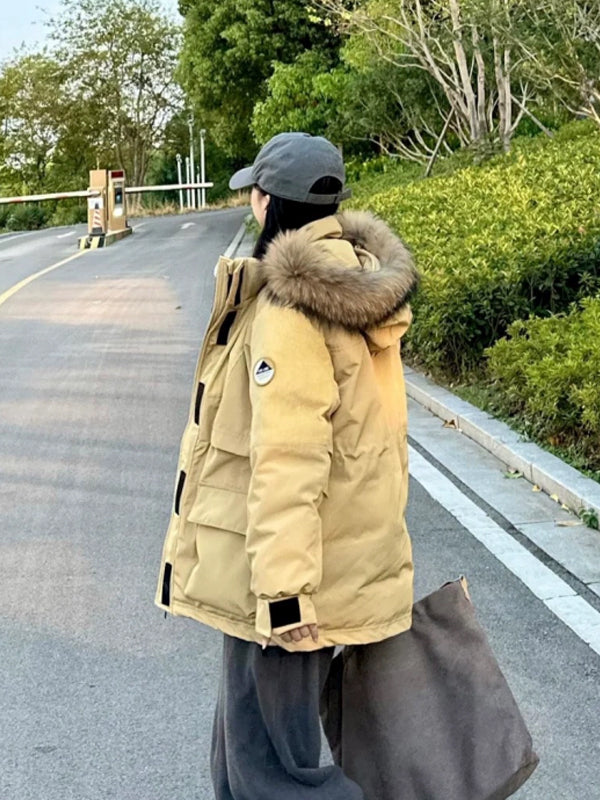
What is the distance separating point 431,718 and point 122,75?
61910mm

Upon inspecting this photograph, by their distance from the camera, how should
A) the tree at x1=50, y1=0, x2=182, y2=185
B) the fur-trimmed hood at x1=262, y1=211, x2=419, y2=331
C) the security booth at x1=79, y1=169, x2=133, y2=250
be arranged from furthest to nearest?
the tree at x1=50, y1=0, x2=182, y2=185 → the security booth at x1=79, y1=169, x2=133, y2=250 → the fur-trimmed hood at x1=262, y1=211, x2=419, y2=331

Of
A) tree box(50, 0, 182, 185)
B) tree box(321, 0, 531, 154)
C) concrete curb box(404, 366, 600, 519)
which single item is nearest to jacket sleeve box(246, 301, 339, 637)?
concrete curb box(404, 366, 600, 519)

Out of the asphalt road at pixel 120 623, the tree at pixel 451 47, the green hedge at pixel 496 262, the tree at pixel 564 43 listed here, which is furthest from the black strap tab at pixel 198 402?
the tree at pixel 451 47

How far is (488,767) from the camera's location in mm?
2732

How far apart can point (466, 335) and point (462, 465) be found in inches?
91.0

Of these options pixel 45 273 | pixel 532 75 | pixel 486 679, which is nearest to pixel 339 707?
pixel 486 679

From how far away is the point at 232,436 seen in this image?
8.34ft

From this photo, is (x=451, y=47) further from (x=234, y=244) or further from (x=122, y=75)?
(x=122, y=75)

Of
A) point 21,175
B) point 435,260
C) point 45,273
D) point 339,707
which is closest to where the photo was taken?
point 339,707

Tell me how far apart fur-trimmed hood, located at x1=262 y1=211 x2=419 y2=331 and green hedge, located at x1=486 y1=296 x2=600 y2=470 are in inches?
149

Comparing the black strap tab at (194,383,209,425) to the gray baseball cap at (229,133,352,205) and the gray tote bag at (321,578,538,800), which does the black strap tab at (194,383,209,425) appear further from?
the gray tote bag at (321,578,538,800)

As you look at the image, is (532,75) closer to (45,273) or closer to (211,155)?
(45,273)

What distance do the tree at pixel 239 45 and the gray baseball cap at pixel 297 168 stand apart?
2709 centimetres

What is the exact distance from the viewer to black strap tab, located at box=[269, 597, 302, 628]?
94.9 inches
